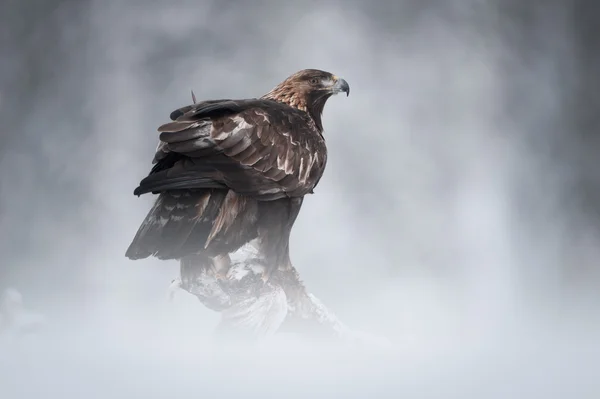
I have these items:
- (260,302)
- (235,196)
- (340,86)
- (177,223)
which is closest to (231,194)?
(235,196)

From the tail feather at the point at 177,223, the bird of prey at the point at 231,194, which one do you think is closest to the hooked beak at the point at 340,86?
the bird of prey at the point at 231,194

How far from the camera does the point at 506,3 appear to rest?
2.35 m

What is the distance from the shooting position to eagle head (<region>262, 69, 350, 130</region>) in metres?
2.01

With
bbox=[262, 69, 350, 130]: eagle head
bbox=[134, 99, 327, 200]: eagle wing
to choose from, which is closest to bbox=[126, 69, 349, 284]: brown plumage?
bbox=[134, 99, 327, 200]: eagle wing

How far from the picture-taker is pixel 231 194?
5.77 ft

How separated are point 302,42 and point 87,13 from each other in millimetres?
630

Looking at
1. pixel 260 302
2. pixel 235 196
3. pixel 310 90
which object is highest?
pixel 310 90

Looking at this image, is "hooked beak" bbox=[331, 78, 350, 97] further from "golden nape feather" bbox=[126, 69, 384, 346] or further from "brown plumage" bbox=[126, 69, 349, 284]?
"brown plumage" bbox=[126, 69, 349, 284]

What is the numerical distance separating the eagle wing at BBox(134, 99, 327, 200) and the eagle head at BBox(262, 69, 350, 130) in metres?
0.15

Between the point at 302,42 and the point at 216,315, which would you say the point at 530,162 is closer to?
the point at 302,42

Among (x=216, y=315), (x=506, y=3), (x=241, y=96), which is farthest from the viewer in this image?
(x=506, y=3)

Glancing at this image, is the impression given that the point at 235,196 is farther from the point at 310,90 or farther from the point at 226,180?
the point at 310,90

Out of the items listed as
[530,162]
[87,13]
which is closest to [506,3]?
[530,162]

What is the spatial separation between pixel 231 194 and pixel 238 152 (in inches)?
4.1
